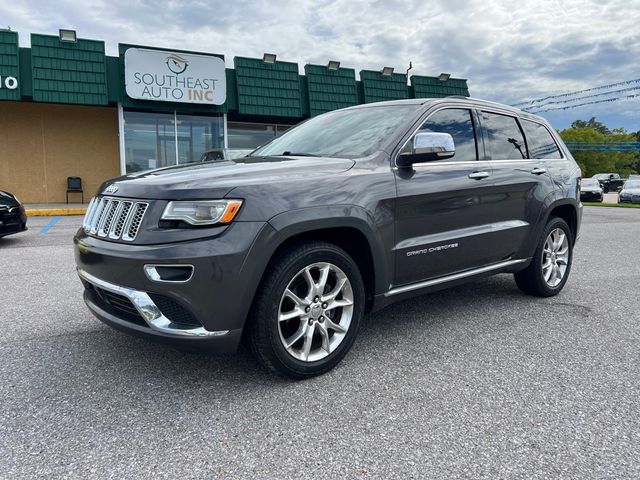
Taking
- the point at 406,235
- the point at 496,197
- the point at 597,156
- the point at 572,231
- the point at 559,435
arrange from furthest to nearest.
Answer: the point at 597,156 → the point at 572,231 → the point at 496,197 → the point at 406,235 → the point at 559,435

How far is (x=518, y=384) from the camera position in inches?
111

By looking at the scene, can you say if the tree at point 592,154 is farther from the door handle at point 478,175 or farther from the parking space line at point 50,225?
the door handle at point 478,175

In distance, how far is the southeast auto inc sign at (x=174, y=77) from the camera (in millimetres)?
15930

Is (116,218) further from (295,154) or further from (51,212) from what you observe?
(51,212)

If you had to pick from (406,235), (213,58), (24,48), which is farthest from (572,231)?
(24,48)

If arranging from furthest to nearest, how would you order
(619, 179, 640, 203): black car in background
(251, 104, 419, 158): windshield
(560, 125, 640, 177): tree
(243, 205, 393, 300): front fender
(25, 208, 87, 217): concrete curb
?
1. (560, 125, 640, 177): tree
2. (619, 179, 640, 203): black car in background
3. (25, 208, 87, 217): concrete curb
4. (251, 104, 419, 158): windshield
5. (243, 205, 393, 300): front fender

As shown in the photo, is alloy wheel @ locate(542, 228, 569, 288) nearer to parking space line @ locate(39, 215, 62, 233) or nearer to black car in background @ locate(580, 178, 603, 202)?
parking space line @ locate(39, 215, 62, 233)

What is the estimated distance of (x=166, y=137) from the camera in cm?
1738

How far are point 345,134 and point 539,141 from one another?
222 centimetres

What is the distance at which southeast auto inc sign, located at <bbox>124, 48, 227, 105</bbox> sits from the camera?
52.3 feet

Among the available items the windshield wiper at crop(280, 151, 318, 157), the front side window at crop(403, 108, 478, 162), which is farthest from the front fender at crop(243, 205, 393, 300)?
the front side window at crop(403, 108, 478, 162)

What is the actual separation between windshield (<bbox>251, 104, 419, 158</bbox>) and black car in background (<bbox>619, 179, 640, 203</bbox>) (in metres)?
27.2

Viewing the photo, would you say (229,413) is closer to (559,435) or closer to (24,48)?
(559,435)

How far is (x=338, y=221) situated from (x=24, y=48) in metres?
16.3
